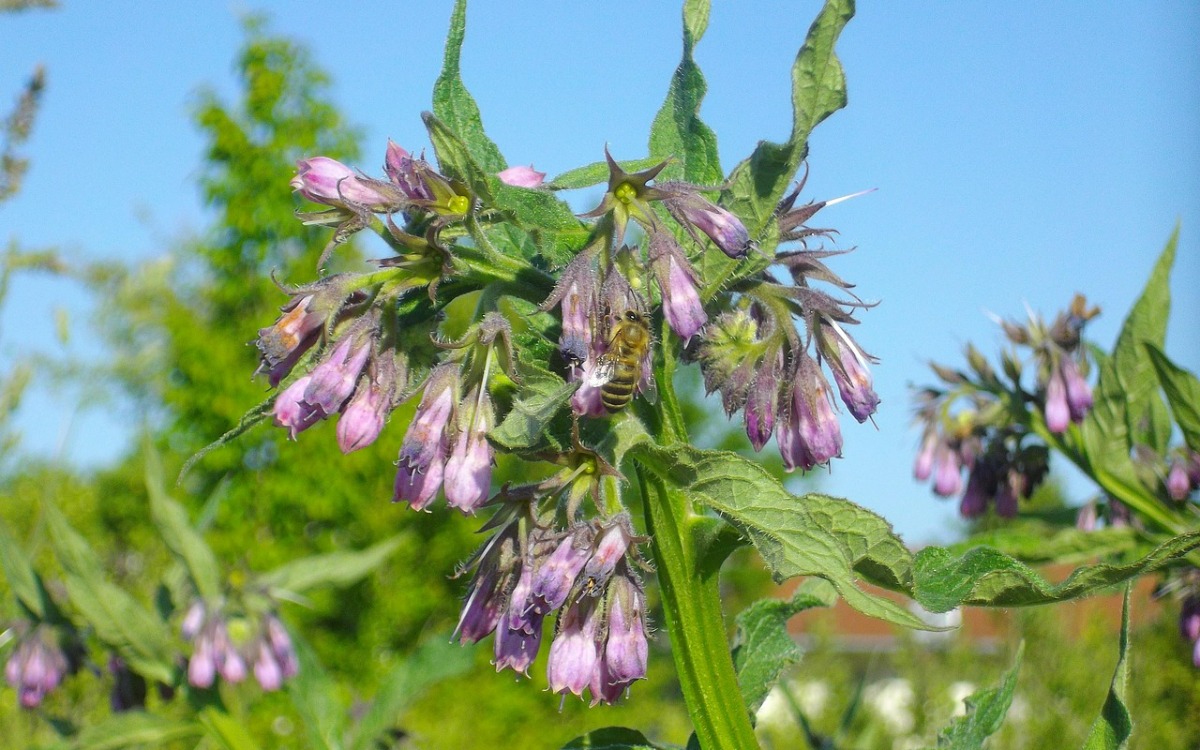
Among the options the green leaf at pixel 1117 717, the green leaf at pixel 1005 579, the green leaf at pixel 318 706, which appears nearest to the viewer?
the green leaf at pixel 1005 579

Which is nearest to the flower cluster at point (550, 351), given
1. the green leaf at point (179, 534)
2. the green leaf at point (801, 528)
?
the green leaf at point (801, 528)

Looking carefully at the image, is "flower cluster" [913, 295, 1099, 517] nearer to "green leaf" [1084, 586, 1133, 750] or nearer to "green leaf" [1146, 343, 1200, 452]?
"green leaf" [1146, 343, 1200, 452]

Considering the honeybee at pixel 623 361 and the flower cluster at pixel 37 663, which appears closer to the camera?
the honeybee at pixel 623 361

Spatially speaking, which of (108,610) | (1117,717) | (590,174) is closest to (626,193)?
(590,174)

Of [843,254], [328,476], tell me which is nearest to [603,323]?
[843,254]

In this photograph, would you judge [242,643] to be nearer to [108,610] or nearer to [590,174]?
[108,610]

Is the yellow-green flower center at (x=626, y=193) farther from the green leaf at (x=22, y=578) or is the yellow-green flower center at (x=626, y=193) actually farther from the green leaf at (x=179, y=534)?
the green leaf at (x=22, y=578)

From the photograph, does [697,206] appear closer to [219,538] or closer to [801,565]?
[801,565]
